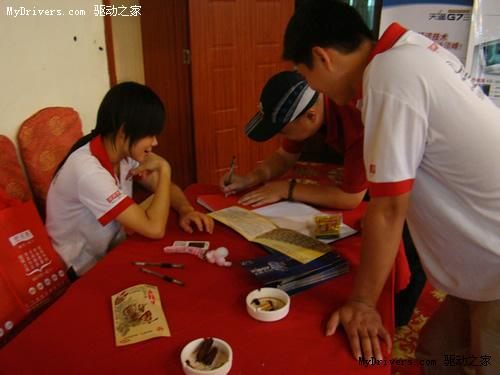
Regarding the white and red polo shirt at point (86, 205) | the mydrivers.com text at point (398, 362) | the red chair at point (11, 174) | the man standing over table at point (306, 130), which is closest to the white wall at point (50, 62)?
the red chair at point (11, 174)

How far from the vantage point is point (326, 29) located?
967 millimetres

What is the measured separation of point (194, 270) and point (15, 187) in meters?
1.02

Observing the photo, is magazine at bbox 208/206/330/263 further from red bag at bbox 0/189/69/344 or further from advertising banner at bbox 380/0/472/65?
advertising banner at bbox 380/0/472/65

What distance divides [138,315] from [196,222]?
0.48 metres

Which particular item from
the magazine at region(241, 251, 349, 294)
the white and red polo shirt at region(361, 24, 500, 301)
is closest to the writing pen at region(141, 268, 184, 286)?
the magazine at region(241, 251, 349, 294)

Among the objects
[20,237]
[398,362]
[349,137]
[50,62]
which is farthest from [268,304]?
[50,62]

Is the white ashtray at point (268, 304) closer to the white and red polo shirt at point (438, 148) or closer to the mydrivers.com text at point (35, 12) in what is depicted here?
the white and red polo shirt at point (438, 148)

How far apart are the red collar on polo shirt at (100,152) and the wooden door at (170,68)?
7.06ft

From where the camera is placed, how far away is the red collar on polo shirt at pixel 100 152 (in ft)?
4.59

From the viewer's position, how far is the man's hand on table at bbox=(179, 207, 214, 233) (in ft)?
4.51

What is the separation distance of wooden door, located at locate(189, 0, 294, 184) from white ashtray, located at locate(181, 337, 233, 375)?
2.71 metres

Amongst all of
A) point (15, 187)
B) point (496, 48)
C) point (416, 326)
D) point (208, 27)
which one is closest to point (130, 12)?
point (208, 27)

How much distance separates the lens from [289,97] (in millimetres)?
1470

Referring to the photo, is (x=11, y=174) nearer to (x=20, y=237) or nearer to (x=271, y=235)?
(x=20, y=237)
